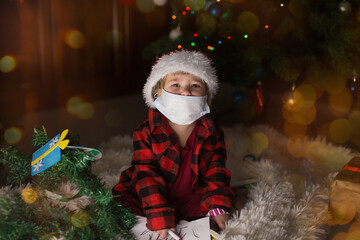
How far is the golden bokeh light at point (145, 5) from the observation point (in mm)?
2503

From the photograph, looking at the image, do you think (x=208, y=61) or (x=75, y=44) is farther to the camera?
(x=75, y=44)

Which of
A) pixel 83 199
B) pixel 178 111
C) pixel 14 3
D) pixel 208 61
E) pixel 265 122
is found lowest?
pixel 265 122

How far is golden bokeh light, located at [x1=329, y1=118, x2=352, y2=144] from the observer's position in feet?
5.88

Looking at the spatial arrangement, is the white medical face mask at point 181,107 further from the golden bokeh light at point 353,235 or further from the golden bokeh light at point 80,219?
the golden bokeh light at point 353,235

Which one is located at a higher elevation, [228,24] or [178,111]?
[228,24]

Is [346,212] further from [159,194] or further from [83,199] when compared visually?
[83,199]

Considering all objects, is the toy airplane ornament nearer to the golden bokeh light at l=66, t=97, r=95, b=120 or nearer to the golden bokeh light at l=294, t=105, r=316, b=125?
the golden bokeh light at l=66, t=97, r=95, b=120

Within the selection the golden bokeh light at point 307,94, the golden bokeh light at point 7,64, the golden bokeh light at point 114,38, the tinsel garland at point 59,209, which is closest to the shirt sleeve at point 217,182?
the tinsel garland at point 59,209

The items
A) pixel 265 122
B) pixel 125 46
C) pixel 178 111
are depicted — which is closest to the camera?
pixel 178 111

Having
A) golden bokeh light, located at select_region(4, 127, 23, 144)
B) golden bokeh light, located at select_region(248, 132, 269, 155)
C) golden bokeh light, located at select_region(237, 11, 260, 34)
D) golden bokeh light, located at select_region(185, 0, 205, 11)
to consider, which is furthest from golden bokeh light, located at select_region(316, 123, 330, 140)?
golden bokeh light, located at select_region(4, 127, 23, 144)

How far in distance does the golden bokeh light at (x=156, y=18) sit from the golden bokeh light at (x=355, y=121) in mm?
1529

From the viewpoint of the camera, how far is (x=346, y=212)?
110cm

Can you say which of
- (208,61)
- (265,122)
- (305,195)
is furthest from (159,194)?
(265,122)

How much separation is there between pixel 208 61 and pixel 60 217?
1.99ft
